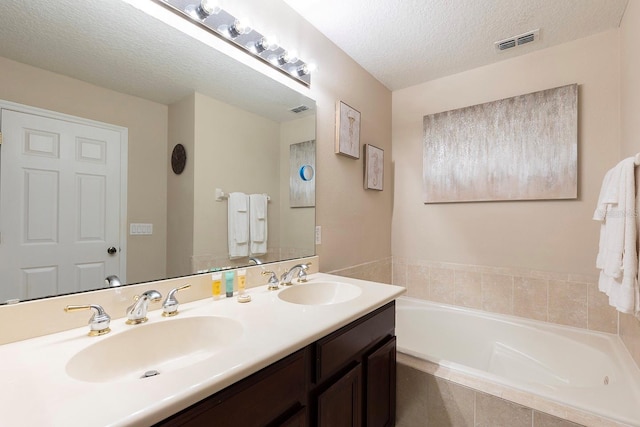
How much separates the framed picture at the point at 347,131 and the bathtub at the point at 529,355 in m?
1.37

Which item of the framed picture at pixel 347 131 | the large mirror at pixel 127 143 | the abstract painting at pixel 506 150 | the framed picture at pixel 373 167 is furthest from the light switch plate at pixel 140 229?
the abstract painting at pixel 506 150

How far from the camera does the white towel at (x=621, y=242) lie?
1.22 meters

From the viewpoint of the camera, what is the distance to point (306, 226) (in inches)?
71.7

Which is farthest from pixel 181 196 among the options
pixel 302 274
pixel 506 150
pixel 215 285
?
pixel 506 150

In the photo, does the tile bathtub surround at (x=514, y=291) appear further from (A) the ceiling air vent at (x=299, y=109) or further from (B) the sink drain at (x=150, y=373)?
(B) the sink drain at (x=150, y=373)

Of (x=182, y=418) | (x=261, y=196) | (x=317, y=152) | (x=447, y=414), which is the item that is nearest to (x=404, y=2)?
(x=317, y=152)

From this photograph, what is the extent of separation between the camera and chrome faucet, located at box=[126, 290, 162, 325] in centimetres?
94

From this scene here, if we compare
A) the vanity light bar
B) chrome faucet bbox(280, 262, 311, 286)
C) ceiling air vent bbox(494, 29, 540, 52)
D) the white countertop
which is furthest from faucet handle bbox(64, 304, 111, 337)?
ceiling air vent bbox(494, 29, 540, 52)

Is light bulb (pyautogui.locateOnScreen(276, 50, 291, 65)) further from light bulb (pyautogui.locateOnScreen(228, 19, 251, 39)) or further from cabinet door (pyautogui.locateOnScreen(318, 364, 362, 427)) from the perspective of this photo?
cabinet door (pyautogui.locateOnScreen(318, 364, 362, 427))

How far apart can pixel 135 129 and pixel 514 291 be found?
8.49 feet

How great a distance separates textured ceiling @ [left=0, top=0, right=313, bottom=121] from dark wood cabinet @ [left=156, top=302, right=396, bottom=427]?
1.10m

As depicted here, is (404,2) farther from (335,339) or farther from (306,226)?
(335,339)

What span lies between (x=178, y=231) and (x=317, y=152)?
3.36ft

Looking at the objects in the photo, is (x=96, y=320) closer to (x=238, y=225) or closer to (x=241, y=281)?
(x=241, y=281)
